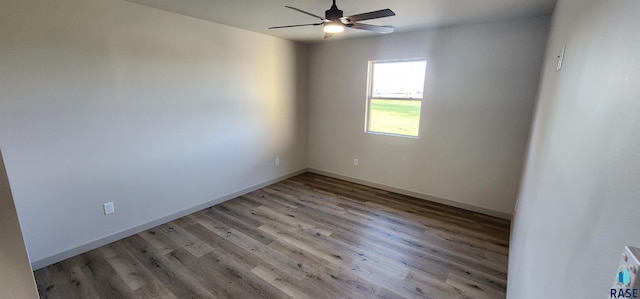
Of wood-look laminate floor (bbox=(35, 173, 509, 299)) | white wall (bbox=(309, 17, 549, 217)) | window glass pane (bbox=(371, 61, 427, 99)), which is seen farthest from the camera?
window glass pane (bbox=(371, 61, 427, 99))

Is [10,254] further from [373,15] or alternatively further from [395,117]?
[395,117]

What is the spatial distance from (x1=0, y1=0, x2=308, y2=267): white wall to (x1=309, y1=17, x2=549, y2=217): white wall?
1519mm

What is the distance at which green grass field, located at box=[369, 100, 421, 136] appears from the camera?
396 cm

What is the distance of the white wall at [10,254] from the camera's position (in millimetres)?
Result: 744

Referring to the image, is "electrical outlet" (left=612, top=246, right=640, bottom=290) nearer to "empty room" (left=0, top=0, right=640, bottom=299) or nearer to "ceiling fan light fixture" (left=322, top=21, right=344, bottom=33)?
"empty room" (left=0, top=0, right=640, bottom=299)

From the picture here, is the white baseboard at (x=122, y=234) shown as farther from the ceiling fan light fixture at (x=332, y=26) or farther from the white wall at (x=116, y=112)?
the ceiling fan light fixture at (x=332, y=26)

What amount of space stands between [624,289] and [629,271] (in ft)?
0.13

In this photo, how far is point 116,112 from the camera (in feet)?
8.82

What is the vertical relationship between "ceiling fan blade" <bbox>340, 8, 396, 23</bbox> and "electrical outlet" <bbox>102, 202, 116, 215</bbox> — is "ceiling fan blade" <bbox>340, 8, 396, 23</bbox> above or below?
above

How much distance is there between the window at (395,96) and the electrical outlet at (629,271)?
3.68 m

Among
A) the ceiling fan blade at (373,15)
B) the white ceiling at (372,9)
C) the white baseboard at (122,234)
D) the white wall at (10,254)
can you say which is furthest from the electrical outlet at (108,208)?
the ceiling fan blade at (373,15)

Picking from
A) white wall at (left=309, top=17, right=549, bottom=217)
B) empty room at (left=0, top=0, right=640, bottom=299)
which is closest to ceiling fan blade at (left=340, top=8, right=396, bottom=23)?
empty room at (left=0, top=0, right=640, bottom=299)

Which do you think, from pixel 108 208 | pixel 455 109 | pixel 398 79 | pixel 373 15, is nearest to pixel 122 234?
pixel 108 208

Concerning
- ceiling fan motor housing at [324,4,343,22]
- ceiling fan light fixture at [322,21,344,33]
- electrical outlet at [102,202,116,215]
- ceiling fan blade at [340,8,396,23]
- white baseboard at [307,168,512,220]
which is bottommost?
white baseboard at [307,168,512,220]
